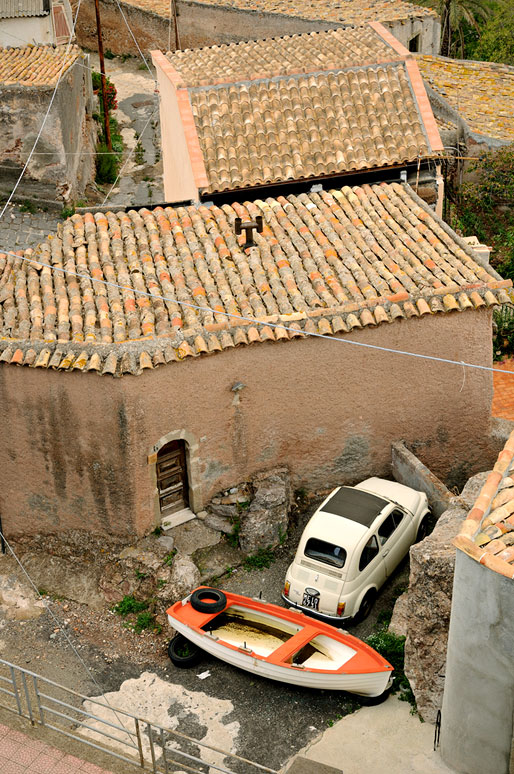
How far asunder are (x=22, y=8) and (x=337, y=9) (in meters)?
11.2

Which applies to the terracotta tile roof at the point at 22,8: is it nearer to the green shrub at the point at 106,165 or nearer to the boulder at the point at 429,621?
the green shrub at the point at 106,165

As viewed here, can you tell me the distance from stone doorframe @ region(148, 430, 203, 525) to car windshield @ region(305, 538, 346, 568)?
2.36m

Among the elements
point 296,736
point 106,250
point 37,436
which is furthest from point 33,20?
point 296,736

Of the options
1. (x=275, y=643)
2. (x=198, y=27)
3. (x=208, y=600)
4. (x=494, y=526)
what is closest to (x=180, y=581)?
(x=208, y=600)

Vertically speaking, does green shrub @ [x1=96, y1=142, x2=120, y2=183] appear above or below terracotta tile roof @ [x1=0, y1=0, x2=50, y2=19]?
below

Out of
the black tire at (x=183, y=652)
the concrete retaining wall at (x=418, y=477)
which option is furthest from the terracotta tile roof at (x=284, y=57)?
the black tire at (x=183, y=652)

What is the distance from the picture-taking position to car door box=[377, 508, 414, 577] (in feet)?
51.5

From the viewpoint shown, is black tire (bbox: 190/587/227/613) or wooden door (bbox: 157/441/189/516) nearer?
black tire (bbox: 190/587/227/613)

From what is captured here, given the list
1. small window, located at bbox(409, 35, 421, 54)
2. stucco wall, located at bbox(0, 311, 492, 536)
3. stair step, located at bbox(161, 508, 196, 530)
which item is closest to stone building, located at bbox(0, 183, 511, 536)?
stucco wall, located at bbox(0, 311, 492, 536)

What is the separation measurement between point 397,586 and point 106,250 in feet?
25.3

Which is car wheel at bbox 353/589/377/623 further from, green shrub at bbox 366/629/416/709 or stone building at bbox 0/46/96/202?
stone building at bbox 0/46/96/202

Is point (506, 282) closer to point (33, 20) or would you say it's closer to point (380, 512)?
point (380, 512)

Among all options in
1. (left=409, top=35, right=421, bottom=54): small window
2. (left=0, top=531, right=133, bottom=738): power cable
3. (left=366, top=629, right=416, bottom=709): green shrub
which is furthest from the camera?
(left=409, top=35, right=421, bottom=54): small window

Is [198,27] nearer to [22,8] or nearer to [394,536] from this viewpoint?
[22,8]
